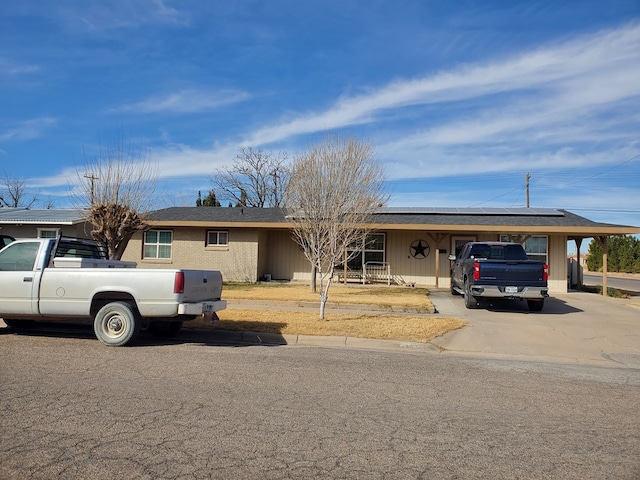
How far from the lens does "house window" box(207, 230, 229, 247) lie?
22562 millimetres

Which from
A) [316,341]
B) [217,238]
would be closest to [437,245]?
[217,238]

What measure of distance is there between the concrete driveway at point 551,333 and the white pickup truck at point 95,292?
4.78 m

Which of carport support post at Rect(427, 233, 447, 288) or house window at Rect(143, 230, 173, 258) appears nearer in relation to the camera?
carport support post at Rect(427, 233, 447, 288)

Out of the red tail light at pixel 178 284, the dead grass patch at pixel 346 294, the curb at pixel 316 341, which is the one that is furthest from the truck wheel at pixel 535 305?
the red tail light at pixel 178 284

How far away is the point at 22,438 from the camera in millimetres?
4234

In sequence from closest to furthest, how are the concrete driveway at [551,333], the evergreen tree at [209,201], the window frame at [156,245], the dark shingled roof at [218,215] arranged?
the concrete driveway at [551,333]
the dark shingled roof at [218,215]
the window frame at [156,245]
the evergreen tree at [209,201]

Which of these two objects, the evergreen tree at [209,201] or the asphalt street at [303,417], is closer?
the asphalt street at [303,417]

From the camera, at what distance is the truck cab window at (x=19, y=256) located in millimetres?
8805

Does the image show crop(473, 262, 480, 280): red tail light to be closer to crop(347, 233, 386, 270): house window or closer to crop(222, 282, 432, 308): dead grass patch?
crop(222, 282, 432, 308): dead grass patch

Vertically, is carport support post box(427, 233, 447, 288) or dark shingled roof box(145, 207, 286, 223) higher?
dark shingled roof box(145, 207, 286, 223)

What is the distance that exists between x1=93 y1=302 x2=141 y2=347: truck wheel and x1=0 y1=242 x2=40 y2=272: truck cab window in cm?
159

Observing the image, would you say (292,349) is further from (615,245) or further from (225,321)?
(615,245)

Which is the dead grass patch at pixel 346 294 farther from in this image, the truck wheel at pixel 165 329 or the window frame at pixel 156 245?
the truck wheel at pixel 165 329

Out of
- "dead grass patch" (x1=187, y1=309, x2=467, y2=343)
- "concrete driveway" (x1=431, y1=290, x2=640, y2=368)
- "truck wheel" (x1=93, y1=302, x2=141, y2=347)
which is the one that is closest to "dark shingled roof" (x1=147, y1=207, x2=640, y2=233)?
"concrete driveway" (x1=431, y1=290, x2=640, y2=368)
